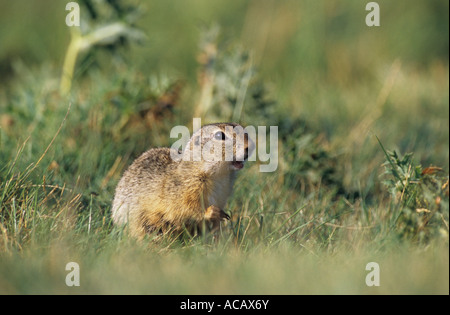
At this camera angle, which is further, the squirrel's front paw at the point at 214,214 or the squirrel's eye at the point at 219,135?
the squirrel's eye at the point at 219,135

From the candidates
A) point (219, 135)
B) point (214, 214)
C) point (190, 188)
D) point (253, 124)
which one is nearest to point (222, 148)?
point (219, 135)

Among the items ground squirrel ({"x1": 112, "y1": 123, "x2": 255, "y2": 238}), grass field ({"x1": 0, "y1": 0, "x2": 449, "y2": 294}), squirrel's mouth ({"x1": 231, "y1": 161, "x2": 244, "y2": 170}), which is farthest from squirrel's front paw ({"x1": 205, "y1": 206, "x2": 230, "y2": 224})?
squirrel's mouth ({"x1": 231, "y1": 161, "x2": 244, "y2": 170})

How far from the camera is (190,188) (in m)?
4.00

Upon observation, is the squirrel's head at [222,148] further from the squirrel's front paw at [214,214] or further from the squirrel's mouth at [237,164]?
the squirrel's front paw at [214,214]

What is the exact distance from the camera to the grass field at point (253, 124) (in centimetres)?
315

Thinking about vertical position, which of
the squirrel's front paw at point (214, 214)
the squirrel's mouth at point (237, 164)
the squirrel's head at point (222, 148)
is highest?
the squirrel's head at point (222, 148)

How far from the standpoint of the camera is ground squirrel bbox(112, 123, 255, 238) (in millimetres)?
3947

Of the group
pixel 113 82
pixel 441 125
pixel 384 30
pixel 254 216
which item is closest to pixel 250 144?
pixel 254 216

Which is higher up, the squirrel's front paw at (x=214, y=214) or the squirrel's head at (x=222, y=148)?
the squirrel's head at (x=222, y=148)

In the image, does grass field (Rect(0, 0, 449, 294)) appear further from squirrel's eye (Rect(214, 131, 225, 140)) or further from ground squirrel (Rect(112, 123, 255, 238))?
squirrel's eye (Rect(214, 131, 225, 140))

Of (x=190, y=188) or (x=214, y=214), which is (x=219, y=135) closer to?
(x=190, y=188)

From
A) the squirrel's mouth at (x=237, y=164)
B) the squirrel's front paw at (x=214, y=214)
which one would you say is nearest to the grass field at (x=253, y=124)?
the squirrel's front paw at (x=214, y=214)

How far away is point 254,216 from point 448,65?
5.00m
